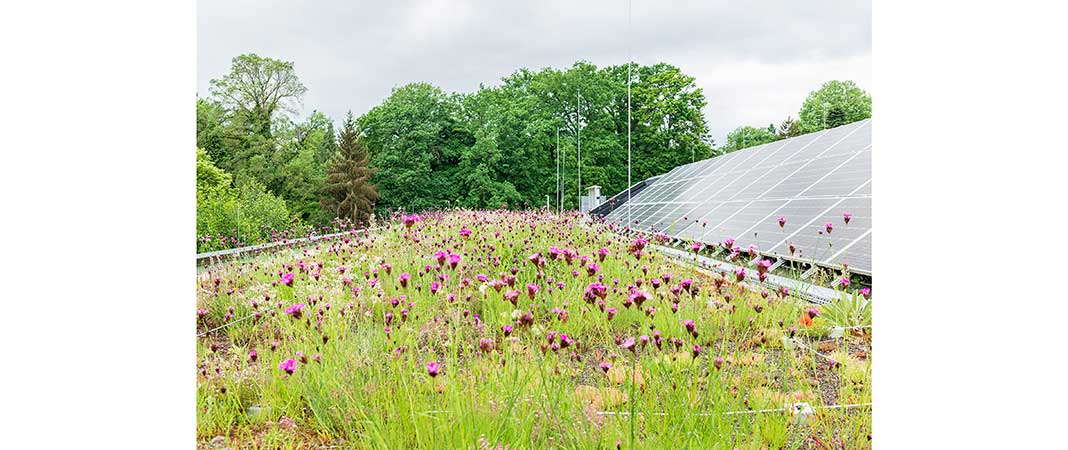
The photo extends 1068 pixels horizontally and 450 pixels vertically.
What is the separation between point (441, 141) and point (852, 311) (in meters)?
2.53

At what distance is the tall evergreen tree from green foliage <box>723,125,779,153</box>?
3138mm

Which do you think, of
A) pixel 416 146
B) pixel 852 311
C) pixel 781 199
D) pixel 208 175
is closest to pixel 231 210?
pixel 208 175

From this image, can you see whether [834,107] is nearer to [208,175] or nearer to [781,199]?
[781,199]

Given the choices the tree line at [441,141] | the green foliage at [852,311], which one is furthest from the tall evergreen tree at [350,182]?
the green foliage at [852,311]

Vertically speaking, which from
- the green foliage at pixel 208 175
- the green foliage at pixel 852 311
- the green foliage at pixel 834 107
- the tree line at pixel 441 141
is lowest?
the green foliage at pixel 852 311

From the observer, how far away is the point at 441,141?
374 centimetres

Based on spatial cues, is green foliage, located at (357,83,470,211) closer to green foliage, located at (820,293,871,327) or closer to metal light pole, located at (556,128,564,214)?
metal light pole, located at (556,128,564,214)

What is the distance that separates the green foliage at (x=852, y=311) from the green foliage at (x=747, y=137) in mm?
2976

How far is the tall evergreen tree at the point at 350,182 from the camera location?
301cm

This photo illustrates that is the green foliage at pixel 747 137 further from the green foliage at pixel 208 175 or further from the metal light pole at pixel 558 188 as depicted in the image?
the green foliage at pixel 208 175

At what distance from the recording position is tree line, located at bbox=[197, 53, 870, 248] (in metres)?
2.59

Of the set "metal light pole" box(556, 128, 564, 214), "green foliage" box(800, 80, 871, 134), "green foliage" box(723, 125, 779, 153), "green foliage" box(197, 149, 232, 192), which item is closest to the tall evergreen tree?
"green foliage" box(197, 149, 232, 192)
